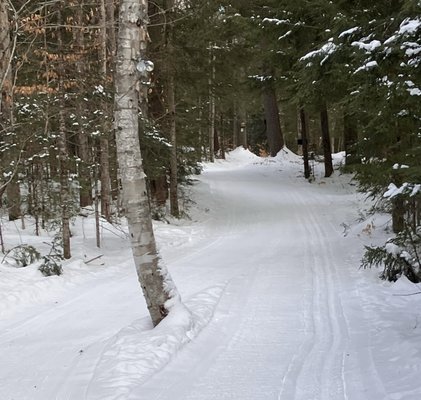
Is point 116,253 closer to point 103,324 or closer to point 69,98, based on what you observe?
point 69,98

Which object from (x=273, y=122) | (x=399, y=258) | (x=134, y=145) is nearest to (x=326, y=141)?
(x=273, y=122)

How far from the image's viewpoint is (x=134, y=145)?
566 cm

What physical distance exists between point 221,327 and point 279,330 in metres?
0.75

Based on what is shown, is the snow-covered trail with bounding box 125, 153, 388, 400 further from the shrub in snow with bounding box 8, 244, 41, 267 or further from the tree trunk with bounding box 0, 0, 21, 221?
the tree trunk with bounding box 0, 0, 21, 221

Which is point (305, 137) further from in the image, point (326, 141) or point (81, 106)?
point (81, 106)

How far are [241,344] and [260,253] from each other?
5.50 meters

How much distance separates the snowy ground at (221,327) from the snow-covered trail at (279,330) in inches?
0.8

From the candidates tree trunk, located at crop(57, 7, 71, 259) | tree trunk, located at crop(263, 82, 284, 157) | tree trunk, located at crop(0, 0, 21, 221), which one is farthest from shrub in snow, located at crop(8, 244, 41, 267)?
tree trunk, located at crop(263, 82, 284, 157)

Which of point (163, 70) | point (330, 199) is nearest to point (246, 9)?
point (163, 70)

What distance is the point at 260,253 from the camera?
1097cm

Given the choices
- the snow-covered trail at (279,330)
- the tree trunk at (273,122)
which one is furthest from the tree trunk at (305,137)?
the snow-covered trail at (279,330)

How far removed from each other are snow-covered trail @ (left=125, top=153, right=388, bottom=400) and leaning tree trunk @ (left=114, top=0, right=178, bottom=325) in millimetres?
900

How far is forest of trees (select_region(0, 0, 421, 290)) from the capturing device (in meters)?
6.47

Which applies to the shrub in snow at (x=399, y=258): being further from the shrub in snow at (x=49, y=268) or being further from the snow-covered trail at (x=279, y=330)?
the shrub in snow at (x=49, y=268)
